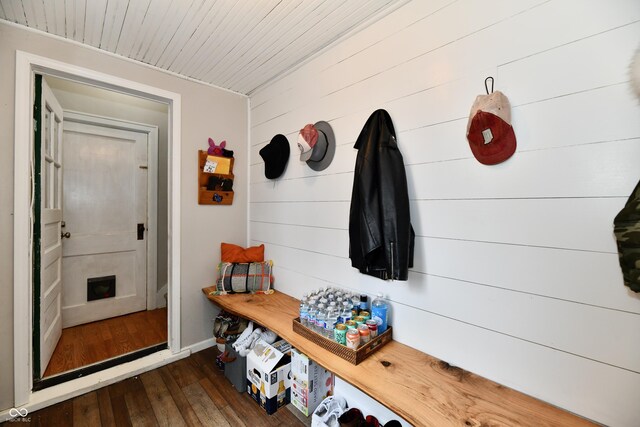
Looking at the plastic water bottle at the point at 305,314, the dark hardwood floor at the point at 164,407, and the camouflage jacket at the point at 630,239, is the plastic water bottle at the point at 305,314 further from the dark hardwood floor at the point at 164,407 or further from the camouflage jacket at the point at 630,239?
the camouflage jacket at the point at 630,239

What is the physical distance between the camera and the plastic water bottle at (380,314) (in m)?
1.45

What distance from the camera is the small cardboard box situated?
1.67 metres

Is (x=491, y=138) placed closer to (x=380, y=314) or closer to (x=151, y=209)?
(x=380, y=314)

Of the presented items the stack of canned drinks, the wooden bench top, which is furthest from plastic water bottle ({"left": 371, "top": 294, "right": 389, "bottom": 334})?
the wooden bench top

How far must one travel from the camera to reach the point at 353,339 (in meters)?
1.27

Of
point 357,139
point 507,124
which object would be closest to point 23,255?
point 357,139

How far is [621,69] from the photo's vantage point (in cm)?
88

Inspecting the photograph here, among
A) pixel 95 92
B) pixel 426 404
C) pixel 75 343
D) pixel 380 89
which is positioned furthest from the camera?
pixel 95 92

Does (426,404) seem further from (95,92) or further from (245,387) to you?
(95,92)

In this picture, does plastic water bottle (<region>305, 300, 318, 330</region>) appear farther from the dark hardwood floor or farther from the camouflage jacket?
the camouflage jacket

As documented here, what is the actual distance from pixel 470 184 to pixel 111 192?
11.3 feet

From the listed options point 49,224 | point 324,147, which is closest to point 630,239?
point 324,147

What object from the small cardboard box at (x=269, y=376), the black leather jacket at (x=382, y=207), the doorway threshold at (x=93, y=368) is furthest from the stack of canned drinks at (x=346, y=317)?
the doorway threshold at (x=93, y=368)

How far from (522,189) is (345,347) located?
1.06m
